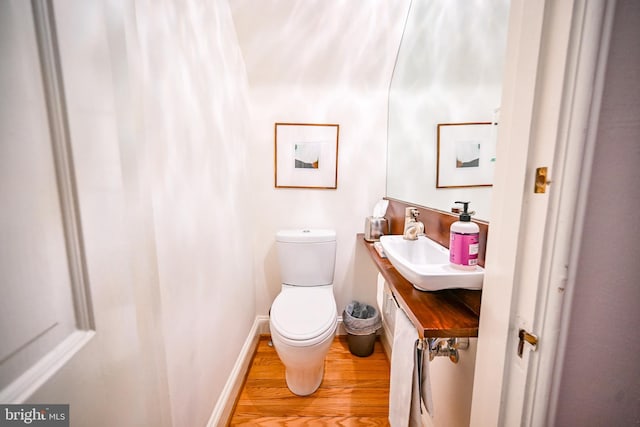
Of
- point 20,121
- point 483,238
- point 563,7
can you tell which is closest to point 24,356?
point 20,121

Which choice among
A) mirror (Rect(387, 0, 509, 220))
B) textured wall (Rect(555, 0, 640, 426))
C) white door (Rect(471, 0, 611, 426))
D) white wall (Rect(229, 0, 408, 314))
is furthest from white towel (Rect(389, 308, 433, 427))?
white wall (Rect(229, 0, 408, 314))

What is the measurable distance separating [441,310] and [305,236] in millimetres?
1045

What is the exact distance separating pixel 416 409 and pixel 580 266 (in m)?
0.70

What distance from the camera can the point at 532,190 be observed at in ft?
1.33

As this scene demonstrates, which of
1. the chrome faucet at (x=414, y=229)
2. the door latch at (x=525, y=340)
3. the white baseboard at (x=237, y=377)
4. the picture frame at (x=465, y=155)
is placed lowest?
the white baseboard at (x=237, y=377)

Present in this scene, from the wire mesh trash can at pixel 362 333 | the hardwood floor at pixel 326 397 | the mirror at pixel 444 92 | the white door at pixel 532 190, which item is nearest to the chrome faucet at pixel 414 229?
the mirror at pixel 444 92

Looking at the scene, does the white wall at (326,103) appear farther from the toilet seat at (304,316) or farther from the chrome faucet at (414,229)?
the chrome faucet at (414,229)

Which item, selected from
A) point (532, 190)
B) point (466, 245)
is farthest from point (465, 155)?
point (532, 190)

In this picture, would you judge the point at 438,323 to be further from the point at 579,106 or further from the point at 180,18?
the point at 180,18

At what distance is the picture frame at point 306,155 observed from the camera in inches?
66.5

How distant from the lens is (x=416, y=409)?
2.53ft

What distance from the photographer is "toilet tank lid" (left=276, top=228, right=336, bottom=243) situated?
1.61m

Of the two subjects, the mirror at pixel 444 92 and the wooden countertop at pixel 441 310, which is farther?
the mirror at pixel 444 92

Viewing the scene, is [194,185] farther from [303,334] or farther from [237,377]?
[237,377]
